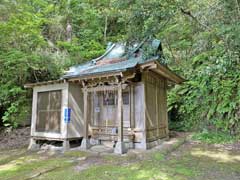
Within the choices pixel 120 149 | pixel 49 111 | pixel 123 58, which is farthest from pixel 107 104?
pixel 49 111

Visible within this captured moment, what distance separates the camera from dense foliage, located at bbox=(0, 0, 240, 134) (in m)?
6.36

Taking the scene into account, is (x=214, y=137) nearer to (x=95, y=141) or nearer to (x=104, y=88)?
(x=95, y=141)

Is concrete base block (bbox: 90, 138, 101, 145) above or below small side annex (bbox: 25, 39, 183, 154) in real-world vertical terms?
below

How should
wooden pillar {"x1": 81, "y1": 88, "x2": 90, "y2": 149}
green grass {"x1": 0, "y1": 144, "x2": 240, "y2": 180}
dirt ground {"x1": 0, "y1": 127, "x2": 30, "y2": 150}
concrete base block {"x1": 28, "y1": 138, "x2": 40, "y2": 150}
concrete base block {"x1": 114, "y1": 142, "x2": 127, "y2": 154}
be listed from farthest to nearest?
dirt ground {"x1": 0, "y1": 127, "x2": 30, "y2": 150}, concrete base block {"x1": 28, "y1": 138, "x2": 40, "y2": 150}, wooden pillar {"x1": 81, "y1": 88, "x2": 90, "y2": 149}, concrete base block {"x1": 114, "y1": 142, "x2": 127, "y2": 154}, green grass {"x1": 0, "y1": 144, "x2": 240, "y2": 180}

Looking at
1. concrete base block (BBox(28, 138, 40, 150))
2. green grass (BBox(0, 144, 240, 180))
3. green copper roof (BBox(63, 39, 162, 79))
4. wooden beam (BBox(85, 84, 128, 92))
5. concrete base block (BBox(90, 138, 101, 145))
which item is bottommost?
green grass (BBox(0, 144, 240, 180))

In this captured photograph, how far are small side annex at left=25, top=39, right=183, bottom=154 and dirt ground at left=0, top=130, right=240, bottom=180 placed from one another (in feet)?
2.66

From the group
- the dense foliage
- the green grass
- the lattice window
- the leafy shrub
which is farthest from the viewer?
the leafy shrub

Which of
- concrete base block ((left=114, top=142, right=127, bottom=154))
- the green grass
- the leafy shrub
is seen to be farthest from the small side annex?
the leafy shrub

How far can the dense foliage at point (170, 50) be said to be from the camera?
6355 mm

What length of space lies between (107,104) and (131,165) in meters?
3.34

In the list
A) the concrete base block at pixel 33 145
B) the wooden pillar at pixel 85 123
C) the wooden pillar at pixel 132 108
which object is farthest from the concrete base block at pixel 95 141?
the concrete base block at pixel 33 145

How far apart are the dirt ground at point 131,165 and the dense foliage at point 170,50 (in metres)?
2.57

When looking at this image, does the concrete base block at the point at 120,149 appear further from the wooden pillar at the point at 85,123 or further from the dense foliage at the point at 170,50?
the dense foliage at the point at 170,50

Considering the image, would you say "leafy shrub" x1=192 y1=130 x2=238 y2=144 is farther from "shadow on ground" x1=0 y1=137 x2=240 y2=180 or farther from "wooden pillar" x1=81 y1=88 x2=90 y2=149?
"wooden pillar" x1=81 y1=88 x2=90 y2=149
